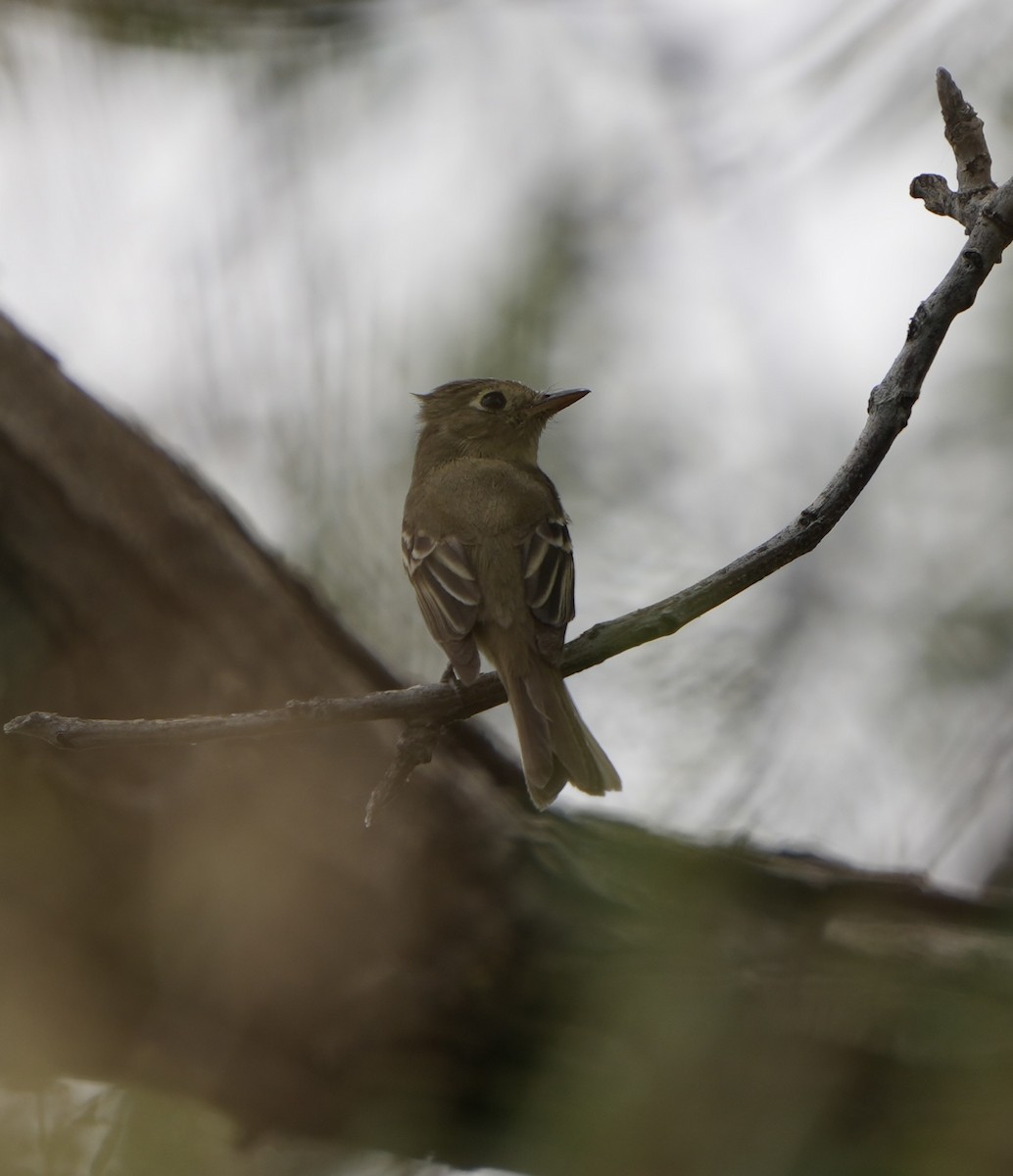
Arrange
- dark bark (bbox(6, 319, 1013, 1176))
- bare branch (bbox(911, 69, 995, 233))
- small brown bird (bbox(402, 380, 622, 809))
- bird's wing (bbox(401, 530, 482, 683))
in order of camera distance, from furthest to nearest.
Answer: bird's wing (bbox(401, 530, 482, 683)) → small brown bird (bbox(402, 380, 622, 809)) → dark bark (bbox(6, 319, 1013, 1176)) → bare branch (bbox(911, 69, 995, 233))

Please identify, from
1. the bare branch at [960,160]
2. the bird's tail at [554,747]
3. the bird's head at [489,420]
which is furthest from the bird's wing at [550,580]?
the bare branch at [960,160]

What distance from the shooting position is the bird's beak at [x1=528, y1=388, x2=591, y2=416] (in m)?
5.53

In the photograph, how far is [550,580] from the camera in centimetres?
488

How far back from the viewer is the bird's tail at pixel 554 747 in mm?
4125

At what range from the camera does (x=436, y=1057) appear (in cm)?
427

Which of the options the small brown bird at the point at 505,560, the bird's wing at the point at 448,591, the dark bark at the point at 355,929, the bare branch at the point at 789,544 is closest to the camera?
the bare branch at the point at 789,544

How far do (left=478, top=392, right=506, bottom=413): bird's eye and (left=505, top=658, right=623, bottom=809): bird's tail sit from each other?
7.33 ft

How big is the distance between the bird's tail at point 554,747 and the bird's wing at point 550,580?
0.50ft

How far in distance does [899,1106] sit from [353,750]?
6.42ft

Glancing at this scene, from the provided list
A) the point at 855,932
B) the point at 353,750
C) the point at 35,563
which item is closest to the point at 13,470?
the point at 35,563

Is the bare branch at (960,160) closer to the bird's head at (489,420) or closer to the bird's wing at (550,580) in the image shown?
the bird's wing at (550,580)

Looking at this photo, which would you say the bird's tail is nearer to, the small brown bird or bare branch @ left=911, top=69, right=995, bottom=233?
the small brown bird

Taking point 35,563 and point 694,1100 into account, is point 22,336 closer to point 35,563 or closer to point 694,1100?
point 35,563

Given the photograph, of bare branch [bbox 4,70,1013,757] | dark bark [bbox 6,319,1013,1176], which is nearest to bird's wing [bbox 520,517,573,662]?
dark bark [bbox 6,319,1013,1176]
